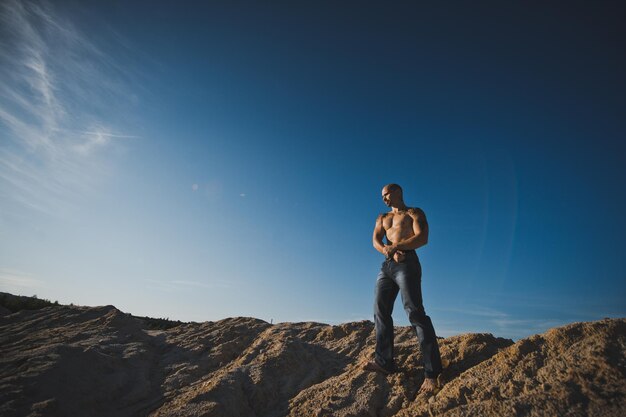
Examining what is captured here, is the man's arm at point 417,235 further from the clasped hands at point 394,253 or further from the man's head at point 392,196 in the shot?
the man's head at point 392,196

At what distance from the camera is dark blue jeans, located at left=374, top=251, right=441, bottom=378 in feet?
11.7

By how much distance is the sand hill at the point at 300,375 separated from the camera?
2748mm

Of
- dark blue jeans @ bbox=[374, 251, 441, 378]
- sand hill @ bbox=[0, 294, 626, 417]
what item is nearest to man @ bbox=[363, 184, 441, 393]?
dark blue jeans @ bbox=[374, 251, 441, 378]

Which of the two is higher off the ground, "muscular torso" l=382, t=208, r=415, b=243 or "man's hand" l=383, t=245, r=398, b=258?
"muscular torso" l=382, t=208, r=415, b=243

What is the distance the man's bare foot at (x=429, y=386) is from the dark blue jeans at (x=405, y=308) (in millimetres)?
65

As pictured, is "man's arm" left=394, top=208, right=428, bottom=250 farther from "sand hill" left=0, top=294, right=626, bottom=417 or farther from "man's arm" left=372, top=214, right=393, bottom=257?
"sand hill" left=0, top=294, right=626, bottom=417

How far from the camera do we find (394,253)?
13.3 feet

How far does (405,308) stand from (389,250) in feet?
2.42

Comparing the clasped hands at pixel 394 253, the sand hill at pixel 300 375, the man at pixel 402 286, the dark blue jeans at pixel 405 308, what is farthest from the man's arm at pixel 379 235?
the sand hill at pixel 300 375

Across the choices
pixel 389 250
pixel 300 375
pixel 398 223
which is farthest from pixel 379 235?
pixel 300 375

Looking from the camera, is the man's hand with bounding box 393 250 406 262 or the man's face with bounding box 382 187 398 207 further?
the man's face with bounding box 382 187 398 207

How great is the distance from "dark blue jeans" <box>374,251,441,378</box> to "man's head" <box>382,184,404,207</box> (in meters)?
0.84

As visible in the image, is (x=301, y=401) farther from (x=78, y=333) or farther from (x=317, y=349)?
(x=78, y=333)

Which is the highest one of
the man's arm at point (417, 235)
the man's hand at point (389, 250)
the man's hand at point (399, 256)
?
the man's arm at point (417, 235)
